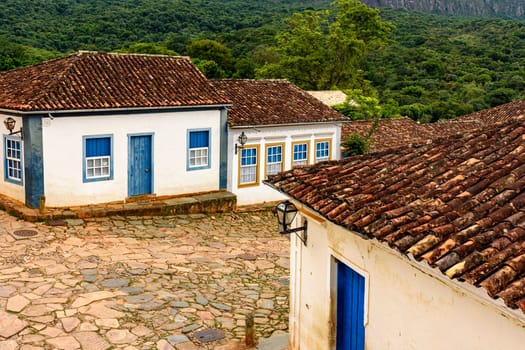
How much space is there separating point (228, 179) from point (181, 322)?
9.37 metres

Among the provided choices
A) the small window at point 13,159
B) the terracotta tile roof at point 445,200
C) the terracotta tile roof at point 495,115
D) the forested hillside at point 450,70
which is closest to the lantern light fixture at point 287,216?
the terracotta tile roof at point 445,200

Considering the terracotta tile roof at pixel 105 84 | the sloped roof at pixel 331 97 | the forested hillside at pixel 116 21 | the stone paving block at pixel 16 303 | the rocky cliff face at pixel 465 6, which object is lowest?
the stone paving block at pixel 16 303

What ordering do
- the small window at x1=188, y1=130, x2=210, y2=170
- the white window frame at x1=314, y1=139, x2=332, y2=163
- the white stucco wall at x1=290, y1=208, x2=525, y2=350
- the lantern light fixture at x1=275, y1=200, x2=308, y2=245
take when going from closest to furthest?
the white stucco wall at x1=290, y1=208, x2=525, y2=350, the lantern light fixture at x1=275, y1=200, x2=308, y2=245, the small window at x1=188, y1=130, x2=210, y2=170, the white window frame at x1=314, y1=139, x2=332, y2=163

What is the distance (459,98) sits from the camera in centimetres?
4688

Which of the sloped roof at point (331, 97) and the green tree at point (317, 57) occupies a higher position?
the green tree at point (317, 57)

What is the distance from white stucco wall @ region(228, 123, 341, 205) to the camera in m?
18.8

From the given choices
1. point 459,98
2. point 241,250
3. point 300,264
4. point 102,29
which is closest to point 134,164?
point 241,250

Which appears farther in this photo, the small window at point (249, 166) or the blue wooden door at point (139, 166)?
the small window at point (249, 166)

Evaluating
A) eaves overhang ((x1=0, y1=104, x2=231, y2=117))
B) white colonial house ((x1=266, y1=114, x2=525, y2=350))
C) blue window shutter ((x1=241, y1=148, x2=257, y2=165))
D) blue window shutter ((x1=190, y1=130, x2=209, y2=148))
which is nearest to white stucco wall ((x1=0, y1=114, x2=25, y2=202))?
eaves overhang ((x1=0, y1=104, x2=231, y2=117))

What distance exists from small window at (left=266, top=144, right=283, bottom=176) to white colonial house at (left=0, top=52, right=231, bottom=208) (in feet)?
4.92

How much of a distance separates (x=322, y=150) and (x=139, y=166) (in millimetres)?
6558

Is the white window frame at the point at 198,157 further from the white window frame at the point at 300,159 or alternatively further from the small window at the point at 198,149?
the white window frame at the point at 300,159

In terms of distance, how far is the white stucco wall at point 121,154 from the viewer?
52.0 ft

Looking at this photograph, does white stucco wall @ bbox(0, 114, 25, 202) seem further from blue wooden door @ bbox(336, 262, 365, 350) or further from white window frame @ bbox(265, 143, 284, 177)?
blue wooden door @ bbox(336, 262, 365, 350)
